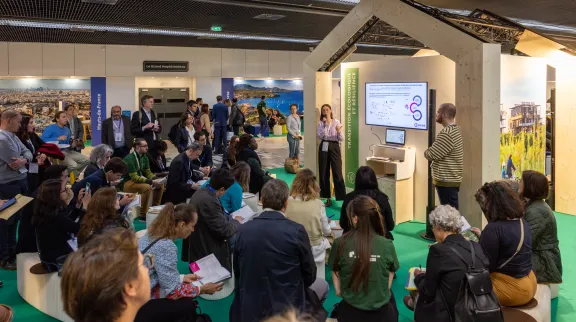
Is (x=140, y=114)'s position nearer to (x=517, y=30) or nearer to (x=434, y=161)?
(x=434, y=161)

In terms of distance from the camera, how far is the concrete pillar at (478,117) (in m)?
5.25

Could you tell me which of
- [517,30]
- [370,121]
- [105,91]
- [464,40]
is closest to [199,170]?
[370,121]

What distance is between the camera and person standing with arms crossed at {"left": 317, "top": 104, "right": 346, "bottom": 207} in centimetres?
770

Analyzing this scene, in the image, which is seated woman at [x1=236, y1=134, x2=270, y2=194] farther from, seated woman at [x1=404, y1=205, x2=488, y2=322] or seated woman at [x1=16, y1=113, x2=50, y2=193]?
seated woman at [x1=404, y1=205, x2=488, y2=322]

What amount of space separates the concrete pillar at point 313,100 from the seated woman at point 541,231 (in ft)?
14.1

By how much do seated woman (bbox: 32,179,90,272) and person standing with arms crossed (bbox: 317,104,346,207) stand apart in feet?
14.5

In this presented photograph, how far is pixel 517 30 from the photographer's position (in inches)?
304

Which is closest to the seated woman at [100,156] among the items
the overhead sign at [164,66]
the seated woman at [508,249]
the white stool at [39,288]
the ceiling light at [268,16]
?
the white stool at [39,288]

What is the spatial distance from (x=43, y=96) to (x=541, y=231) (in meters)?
15.1

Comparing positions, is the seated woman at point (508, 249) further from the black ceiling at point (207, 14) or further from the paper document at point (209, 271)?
the black ceiling at point (207, 14)

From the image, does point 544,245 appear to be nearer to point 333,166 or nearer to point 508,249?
point 508,249

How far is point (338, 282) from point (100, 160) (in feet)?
12.8

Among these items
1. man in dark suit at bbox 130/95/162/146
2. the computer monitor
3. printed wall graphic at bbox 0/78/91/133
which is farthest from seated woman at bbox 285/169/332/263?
printed wall graphic at bbox 0/78/91/133

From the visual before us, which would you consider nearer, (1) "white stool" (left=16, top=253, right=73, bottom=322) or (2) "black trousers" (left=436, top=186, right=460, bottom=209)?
(1) "white stool" (left=16, top=253, right=73, bottom=322)
